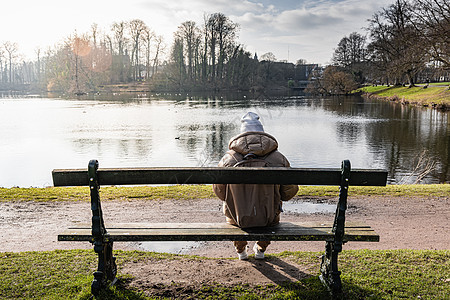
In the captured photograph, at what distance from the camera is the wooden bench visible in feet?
10.9

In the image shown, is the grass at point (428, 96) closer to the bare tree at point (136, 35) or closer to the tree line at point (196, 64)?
the tree line at point (196, 64)

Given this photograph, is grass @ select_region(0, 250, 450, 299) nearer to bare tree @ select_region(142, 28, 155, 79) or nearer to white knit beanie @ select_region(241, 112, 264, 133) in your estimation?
white knit beanie @ select_region(241, 112, 264, 133)

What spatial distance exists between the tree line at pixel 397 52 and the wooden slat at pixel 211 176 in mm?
29294

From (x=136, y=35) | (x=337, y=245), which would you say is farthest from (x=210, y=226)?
(x=136, y=35)

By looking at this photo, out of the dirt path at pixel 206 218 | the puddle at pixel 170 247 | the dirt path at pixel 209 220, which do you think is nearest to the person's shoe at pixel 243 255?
the dirt path at pixel 209 220

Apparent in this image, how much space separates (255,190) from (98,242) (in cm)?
158

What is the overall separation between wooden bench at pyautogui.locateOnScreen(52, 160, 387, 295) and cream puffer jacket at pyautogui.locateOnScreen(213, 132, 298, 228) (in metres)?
0.13

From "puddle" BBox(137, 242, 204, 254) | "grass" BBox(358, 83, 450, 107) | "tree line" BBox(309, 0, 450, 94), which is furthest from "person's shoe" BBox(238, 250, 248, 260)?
"grass" BBox(358, 83, 450, 107)

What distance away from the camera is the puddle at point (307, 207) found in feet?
25.4

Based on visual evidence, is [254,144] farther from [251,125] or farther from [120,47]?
[120,47]

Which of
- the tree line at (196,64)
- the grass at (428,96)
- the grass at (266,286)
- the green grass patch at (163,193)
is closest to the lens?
the grass at (266,286)

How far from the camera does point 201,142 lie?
2212 cm

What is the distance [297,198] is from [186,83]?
81089 mm

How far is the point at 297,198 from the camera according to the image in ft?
28.9
